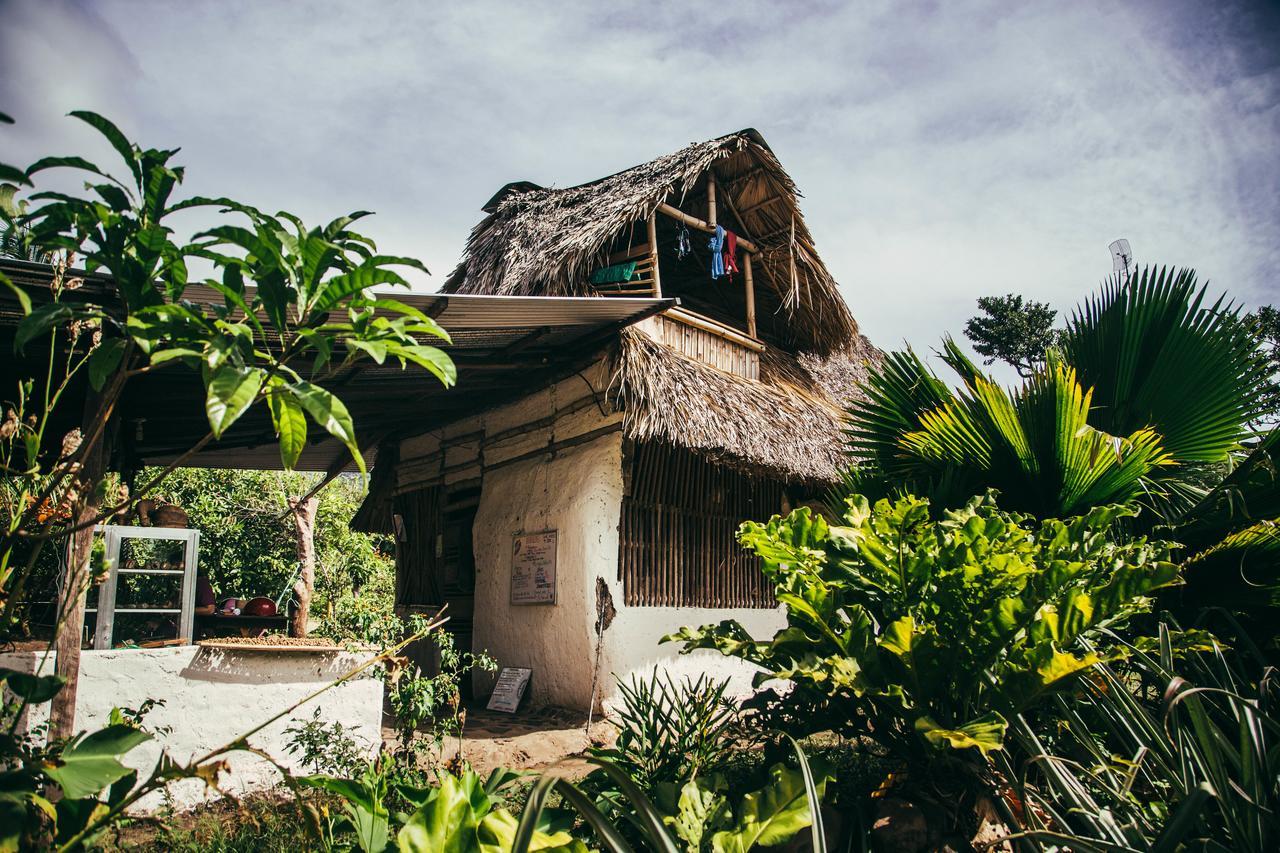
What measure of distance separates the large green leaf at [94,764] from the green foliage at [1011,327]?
16.0 metres

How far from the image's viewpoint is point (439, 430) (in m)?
7.73

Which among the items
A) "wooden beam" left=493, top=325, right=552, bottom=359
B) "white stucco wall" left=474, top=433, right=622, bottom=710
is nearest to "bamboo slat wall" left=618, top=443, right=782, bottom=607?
"white stucco wall" left=474, top=433, right=622, bottom=710

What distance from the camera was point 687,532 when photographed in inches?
255

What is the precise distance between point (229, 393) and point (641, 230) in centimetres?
678

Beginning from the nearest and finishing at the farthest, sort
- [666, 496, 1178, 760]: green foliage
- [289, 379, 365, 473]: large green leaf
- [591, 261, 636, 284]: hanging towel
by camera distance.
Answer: [289, 379, 365, 473]: large green leaf < [666, 496, 1178, 760]: green foliage < [591, 261, 636, 284]: hanging towel

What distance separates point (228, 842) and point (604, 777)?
5.29ft

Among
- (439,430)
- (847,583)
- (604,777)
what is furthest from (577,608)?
(847,583)

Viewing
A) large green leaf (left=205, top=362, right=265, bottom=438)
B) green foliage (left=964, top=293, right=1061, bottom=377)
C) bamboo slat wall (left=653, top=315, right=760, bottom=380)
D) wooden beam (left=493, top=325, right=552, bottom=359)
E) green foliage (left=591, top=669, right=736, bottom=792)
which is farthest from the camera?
green foliage (left=964, top=293, right=1061, bottom=377)

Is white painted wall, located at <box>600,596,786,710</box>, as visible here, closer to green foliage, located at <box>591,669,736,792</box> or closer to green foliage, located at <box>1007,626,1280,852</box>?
green foliage, located at <box>591,669,736,792</box>

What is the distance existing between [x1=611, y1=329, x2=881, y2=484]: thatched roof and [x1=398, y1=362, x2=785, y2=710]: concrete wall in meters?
0.46

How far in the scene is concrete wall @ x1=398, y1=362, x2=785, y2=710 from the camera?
5750 millimetres

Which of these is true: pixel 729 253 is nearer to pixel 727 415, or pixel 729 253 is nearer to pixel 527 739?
pixel 727 415

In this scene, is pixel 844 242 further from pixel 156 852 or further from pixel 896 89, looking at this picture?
pixel 156 852

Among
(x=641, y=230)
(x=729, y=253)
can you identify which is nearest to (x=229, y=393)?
(x=729, y=253)
